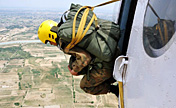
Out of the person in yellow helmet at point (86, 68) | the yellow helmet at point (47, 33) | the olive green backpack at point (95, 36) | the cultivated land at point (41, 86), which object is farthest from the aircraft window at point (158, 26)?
the cultivated land at point (41, 86)

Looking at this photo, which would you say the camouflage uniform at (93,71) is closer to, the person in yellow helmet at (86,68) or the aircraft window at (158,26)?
the person in yellow helmet at (86,68)

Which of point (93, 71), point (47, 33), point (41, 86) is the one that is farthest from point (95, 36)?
point (41, 86)

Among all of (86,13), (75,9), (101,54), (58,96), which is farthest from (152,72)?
(58,96)

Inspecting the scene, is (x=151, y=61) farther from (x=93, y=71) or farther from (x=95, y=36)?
(x=93, y=71)

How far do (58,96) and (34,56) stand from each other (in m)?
20.1

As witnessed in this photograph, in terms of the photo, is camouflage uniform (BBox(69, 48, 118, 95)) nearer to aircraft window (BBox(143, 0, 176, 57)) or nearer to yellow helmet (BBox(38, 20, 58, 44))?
yellow helmet (BBox(38, 20, 58, 44))

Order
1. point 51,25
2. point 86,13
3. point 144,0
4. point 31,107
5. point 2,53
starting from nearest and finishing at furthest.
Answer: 1. point 144,0
2. point 86,13
3. point 51,25
4. point 31,107
5. point 2,53

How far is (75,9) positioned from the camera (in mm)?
2322

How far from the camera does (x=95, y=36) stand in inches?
83.7

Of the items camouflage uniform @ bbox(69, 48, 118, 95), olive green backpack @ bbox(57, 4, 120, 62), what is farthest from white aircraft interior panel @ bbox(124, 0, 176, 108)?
camouflage uniform @ bbox(69, 48, 118, 95)

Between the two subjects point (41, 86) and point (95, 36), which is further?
point (41, 86)

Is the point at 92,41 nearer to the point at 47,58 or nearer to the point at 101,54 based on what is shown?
the point at 101,54

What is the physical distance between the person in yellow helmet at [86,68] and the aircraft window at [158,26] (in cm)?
102

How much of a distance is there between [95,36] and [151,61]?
1080mm
